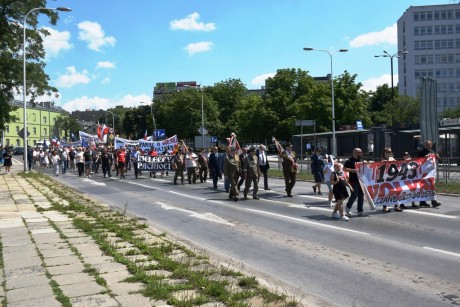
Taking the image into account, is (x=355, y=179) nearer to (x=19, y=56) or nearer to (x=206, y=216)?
(x=206, y=216)

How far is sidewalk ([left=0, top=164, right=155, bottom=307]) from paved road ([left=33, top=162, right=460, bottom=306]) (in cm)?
192

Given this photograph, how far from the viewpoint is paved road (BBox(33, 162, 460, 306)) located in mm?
6016

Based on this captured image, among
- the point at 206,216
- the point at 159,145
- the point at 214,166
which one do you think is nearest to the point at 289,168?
the point at 206,216

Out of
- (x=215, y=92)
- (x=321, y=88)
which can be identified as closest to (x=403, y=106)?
(x=321, y=88)

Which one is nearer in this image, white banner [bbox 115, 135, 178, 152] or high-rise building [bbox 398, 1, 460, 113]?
white banner [bbox 115, 135, 178, 152]

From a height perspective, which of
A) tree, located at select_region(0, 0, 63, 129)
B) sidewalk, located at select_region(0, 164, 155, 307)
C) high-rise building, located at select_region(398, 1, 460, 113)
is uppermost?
high-rise building, located at select_region(398, 1, 460, 113)

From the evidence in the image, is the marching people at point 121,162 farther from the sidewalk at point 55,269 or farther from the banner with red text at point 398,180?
the banner with red text at point 398,180

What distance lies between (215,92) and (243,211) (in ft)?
275

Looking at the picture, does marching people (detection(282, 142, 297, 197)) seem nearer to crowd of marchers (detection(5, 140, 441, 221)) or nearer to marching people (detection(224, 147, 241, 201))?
crowd of marchers (detection(5, 140, 441, 221))

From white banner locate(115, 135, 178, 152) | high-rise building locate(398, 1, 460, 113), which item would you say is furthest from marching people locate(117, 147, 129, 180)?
high-rise building locate(398, 1, 460, 113)

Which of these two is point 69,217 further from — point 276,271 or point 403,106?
point 403,106

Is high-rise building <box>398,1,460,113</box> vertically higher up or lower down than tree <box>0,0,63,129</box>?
higher up

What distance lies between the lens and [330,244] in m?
8.73

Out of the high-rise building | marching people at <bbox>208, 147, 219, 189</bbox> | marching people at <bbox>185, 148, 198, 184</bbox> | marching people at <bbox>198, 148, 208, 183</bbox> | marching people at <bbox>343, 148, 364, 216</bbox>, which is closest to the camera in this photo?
marching people at <bbox>343, 148, 364, 216</bbox>
